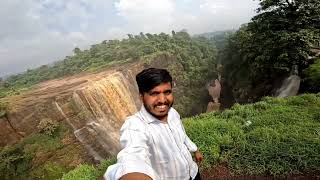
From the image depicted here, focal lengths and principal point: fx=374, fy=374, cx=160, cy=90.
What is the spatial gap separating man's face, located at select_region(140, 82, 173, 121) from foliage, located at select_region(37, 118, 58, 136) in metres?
18.0

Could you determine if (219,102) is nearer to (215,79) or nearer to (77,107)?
(215,79)

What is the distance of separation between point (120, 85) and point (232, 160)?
2100cm

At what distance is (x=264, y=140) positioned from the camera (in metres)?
8.34

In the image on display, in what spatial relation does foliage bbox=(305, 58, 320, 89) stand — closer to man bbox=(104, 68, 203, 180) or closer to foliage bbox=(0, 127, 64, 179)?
foliage bbox=(0, 127, 64, 179)

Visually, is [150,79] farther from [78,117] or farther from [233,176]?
[78,117]

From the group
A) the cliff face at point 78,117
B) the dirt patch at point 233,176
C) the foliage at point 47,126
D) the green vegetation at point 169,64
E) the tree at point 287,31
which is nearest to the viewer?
the dirt patch at point 233,176

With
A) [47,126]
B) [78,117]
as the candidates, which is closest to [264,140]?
[47,126]

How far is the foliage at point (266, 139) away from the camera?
7.43 m

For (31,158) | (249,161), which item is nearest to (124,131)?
(249,161)

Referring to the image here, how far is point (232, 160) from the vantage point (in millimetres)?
8125

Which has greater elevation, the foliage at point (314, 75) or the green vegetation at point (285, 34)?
the green vegetation at point (285, 34)

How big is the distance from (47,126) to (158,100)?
18.3m

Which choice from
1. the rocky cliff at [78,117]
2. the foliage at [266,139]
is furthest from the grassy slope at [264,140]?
the rocky cliff at [78,117]

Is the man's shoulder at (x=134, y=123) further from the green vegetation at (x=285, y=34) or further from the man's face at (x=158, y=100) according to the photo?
the green vegetation at (x=285, y=34)
